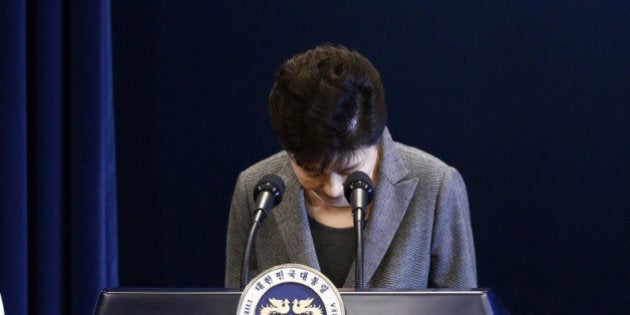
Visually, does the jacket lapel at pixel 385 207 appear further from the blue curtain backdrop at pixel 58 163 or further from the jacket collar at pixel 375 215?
the blue curtain backdrop at pixel 58 163

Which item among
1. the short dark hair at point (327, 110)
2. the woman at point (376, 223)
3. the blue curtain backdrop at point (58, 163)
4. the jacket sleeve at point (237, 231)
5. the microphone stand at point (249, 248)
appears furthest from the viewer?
the blue curtain backdrop at point (58, 163)

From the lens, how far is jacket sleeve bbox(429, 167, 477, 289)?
5.30 feet

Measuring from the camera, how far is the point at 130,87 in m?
2.45

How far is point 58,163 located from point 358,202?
1199 mm

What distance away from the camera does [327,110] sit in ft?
4.37

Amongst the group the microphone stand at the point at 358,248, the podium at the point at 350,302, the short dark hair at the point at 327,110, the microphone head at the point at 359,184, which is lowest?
the podium at the point at 350,302

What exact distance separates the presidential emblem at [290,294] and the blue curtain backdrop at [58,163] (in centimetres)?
133

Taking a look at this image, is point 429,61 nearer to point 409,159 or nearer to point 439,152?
point 439,152

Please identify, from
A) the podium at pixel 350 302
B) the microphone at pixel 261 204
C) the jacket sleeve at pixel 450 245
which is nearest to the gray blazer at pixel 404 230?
the jacket sleeve at pixel 450 245

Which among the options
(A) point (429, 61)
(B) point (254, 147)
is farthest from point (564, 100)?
(B) point (254, 147)

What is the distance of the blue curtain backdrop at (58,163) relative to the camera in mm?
2172

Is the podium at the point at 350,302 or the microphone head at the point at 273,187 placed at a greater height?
the microphone head at the point at 273,187

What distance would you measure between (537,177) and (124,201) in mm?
1056

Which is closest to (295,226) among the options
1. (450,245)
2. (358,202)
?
(450,245)
